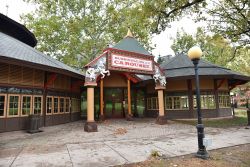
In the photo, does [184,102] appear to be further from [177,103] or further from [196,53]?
[196,53]

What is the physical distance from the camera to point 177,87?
19312 millimetres

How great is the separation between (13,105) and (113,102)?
10.1 m

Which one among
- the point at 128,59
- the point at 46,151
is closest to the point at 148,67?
the point at 128,59

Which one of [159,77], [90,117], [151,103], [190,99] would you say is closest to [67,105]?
[90,117]

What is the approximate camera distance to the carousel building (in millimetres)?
12195

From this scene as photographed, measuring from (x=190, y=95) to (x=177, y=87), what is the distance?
53.5 inches

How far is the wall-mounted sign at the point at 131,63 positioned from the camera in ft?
46.6

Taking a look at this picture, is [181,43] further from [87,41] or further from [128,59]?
[128,59]

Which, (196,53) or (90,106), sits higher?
(196,53)

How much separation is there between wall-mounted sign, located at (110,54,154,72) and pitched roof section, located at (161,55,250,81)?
3075 millimetres

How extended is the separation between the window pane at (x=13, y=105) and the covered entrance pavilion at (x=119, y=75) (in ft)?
13.5

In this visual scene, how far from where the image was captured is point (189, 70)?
18.6 metres

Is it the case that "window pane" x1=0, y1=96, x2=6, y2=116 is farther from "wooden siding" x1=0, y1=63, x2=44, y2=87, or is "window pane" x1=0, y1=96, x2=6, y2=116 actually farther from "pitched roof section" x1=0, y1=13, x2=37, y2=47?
"pitched roof section" x1=0, y1=13, x2=37, y2=47

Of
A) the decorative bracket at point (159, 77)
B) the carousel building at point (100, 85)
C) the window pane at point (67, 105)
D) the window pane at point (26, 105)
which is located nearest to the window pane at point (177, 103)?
the carousel building at point (100, 85)
